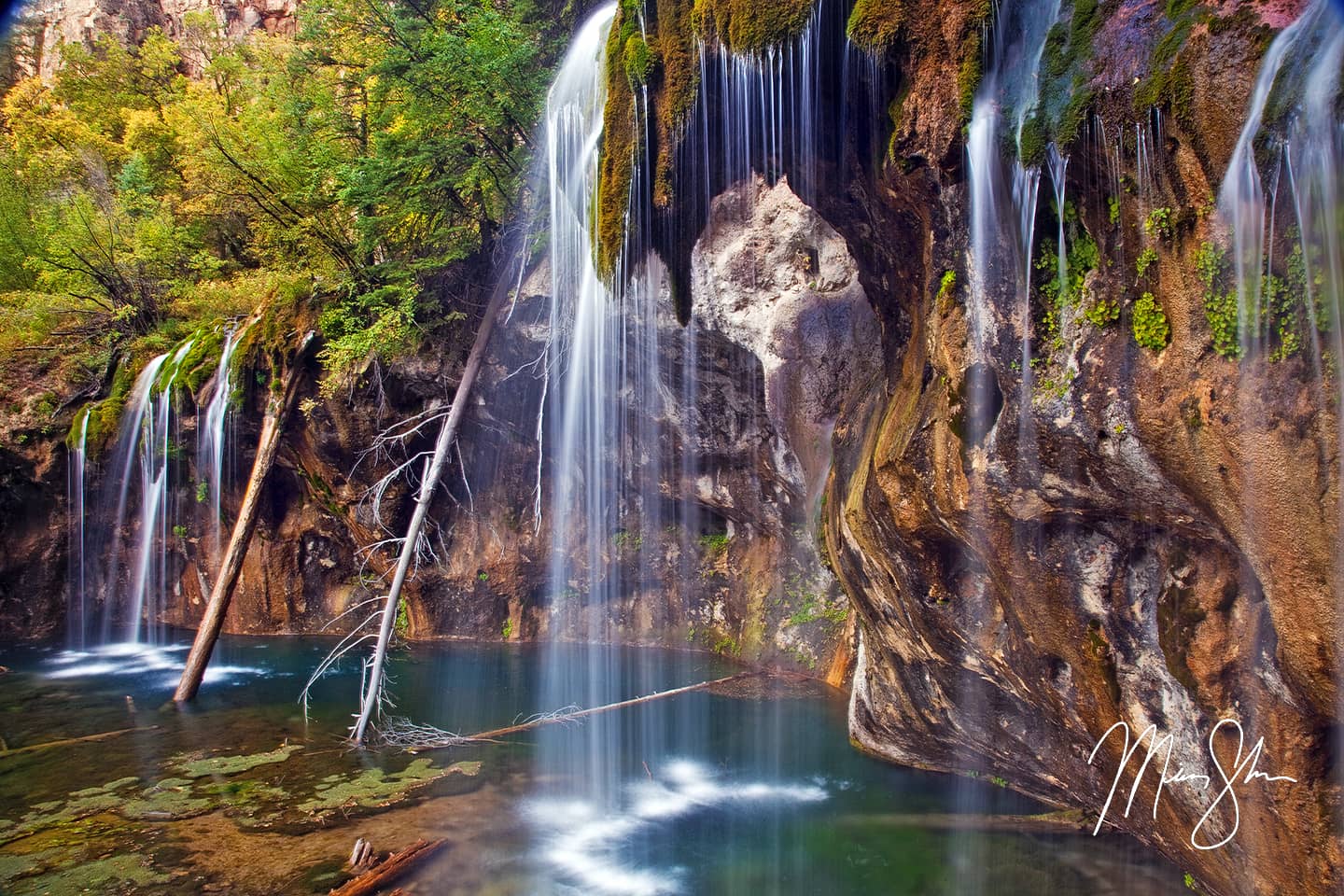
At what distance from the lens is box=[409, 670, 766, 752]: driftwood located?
31.3 ft

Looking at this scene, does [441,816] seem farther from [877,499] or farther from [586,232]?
[586,232]

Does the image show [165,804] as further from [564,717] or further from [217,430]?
[217,430]

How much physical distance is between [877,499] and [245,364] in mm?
11809

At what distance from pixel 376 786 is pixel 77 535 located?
36.4 ft

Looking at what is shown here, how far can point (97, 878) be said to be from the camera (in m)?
6.43

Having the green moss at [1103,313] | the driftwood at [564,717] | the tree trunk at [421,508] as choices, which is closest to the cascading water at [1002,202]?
the green moss at [1103,313]

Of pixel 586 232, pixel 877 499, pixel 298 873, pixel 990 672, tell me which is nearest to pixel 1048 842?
pixel 990 672

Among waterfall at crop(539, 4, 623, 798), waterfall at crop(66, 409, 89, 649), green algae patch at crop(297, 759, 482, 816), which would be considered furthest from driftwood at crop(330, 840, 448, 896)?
waterfall at crop(66, 409, 89, 649)

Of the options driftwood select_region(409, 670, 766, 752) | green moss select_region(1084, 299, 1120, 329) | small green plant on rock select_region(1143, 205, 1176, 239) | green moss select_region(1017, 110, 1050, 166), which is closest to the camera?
small green plant on rock select_region(1143, 205, 1176, 239)

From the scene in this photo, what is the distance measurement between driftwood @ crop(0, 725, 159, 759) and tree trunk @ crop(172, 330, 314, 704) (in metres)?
0.99

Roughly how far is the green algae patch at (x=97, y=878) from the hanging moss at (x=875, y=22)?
8.25m

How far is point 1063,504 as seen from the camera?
513cm

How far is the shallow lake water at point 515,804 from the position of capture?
21.4 ft

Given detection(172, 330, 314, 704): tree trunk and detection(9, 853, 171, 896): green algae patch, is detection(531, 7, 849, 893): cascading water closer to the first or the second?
detection(9, 853, 171, 896): green algae patch
